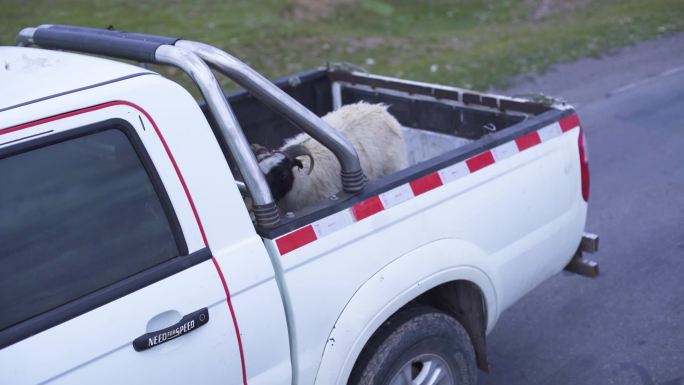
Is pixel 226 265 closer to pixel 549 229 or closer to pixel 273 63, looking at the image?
pixel 549 229

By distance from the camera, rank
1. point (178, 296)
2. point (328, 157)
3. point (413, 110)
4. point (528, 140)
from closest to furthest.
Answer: point (178, 296), point (528, 140), point (328, 157), point (413, 110)

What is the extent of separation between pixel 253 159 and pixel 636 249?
3.79 meters

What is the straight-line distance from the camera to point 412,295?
3.01 meters

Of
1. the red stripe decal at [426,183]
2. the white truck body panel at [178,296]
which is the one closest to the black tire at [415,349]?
the white truck body panel at [178,296]

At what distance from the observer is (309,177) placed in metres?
3.70

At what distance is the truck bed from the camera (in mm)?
4199

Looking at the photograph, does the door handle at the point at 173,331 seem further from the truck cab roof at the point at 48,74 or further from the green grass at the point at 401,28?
the green grass at the point at 401,28

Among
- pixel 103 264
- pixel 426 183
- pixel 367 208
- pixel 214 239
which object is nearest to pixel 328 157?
pixel 426 183

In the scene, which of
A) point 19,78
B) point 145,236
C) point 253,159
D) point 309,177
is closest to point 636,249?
point 309,177

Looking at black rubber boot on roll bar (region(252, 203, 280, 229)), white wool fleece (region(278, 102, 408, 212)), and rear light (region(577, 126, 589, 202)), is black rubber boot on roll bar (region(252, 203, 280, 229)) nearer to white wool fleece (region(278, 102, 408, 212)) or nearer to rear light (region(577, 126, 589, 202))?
white wool fleece (region(278, 102, 408, 212))

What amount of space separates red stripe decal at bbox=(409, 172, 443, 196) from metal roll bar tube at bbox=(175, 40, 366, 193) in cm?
23

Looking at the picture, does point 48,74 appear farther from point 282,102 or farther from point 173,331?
point 173,331

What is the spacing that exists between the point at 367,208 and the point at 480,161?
0.69 m

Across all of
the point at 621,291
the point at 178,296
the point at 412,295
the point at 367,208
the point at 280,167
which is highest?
the point at 280,167
